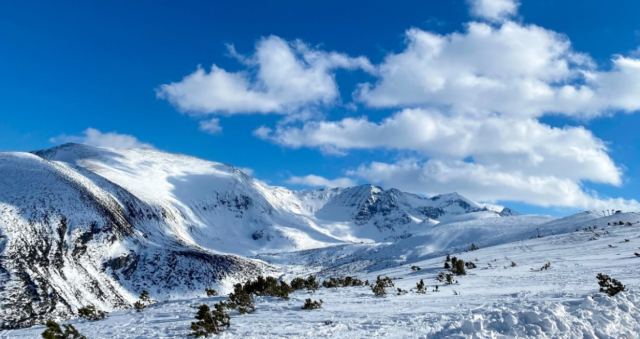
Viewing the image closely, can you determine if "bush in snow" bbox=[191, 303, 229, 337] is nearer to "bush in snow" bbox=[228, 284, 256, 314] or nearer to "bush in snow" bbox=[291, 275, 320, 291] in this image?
"bush in snow" bbox=[228, 284, 256, 314]

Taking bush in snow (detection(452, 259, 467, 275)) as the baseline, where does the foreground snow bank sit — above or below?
below

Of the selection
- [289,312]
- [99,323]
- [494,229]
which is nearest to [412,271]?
[289,312]

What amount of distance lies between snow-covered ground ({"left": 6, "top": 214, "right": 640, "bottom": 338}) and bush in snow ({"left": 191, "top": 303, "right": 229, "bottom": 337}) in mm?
372

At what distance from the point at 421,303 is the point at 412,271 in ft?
54.0

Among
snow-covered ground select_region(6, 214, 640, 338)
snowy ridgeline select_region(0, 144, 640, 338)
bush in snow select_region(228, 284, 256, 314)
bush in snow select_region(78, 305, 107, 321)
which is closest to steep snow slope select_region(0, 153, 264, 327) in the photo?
snowy ridgeline select_region(0, 144, 640, 338)

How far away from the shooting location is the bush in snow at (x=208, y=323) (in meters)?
16.6

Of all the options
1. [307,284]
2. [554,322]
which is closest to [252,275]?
[307,284]

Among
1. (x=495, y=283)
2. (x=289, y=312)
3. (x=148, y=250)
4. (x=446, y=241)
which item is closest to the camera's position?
(x=289, y=312)

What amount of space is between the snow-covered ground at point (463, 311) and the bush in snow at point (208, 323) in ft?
1.22

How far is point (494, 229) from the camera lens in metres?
148

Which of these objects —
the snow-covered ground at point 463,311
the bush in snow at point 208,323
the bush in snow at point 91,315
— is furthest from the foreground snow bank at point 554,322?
the bush in snow at point 91,315

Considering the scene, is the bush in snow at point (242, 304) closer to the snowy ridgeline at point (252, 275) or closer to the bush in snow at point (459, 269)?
the snowy ridgeline at point (252, 275)

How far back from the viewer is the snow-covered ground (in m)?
13.9

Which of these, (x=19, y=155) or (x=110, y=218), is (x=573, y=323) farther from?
(x=19, y=155)
